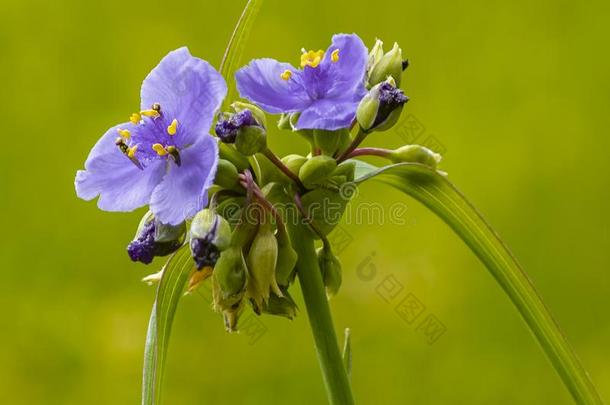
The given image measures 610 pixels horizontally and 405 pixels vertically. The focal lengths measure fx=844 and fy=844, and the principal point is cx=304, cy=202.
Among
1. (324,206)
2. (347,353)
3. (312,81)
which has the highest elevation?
(312,81)

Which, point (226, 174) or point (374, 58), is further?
point (374, 58)

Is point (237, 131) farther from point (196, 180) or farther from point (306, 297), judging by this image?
point (306, 297)

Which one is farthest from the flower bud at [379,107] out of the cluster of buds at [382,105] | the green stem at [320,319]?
the green stem at [320,319]

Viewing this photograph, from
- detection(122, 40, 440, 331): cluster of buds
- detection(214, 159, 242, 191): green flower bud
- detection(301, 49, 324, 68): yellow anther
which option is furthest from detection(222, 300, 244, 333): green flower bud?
detection(301, 49, 324, 68): yellow anther

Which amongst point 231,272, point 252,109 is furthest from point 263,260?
point 252,109

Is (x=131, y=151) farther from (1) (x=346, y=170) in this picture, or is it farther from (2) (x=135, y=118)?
(1) (x=346, y=170)

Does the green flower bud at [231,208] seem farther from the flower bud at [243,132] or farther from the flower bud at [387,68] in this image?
the flower bud at [387,68]

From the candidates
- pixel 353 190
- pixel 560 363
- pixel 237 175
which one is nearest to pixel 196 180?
pixel 237 175
